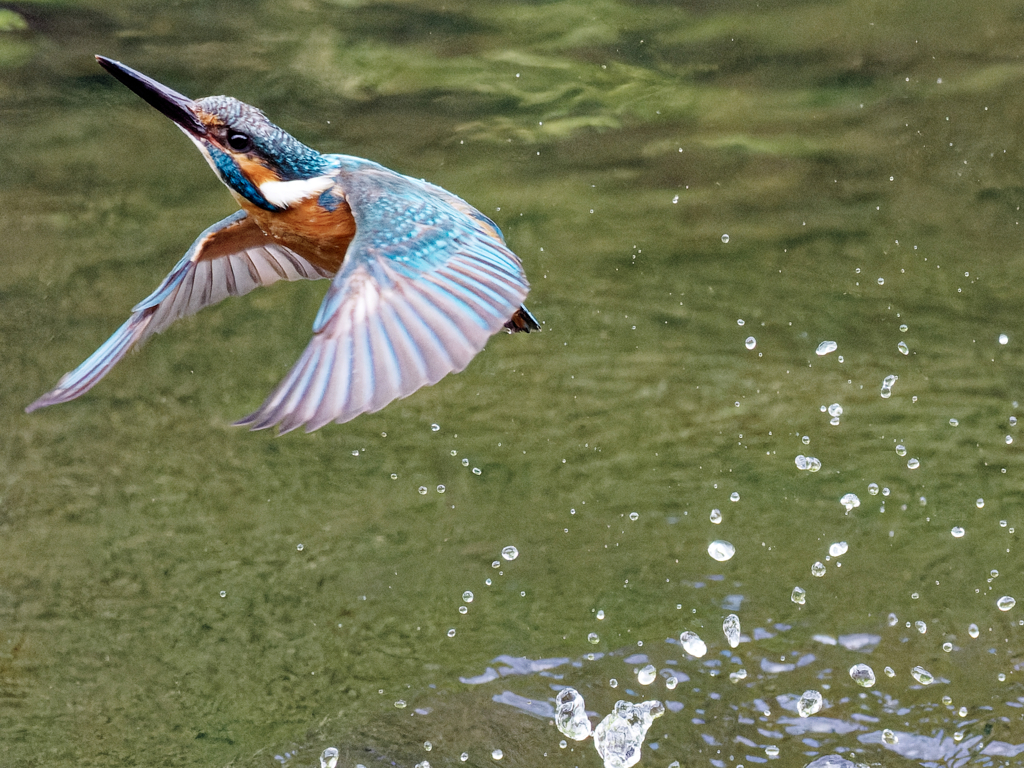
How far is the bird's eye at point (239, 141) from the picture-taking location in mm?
1422

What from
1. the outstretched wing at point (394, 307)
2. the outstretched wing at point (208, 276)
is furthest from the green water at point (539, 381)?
the outstretched wing at point (394, 307)

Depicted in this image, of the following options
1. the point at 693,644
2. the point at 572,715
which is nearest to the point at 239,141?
the point at 572,715

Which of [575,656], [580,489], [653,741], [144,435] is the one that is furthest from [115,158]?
[653,741]

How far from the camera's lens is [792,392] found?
3.12 m

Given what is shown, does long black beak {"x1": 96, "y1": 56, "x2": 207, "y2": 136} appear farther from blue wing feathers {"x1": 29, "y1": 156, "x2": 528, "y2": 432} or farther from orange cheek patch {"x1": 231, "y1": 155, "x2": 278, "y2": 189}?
blue wing feathers {"x1": 29, "y1": 156, "x2": 528, "y2": 432}

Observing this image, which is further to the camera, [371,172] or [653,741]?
[653,741]

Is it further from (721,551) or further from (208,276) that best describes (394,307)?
(721,551)

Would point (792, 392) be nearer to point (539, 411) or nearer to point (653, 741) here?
point (539, 411)

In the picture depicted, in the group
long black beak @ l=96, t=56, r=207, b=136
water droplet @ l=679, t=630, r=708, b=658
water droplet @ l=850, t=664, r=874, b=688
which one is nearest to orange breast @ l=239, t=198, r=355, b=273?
long black beak @ l=96, t=56, r=207, b=136

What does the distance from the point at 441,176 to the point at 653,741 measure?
6.29 feet

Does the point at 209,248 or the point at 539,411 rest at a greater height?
the point at 209,248

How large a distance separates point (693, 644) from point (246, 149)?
1.54 m

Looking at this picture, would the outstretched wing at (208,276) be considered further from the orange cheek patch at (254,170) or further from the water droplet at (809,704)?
the water droplet at (809,704)

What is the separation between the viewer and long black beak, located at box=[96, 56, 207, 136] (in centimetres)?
130
